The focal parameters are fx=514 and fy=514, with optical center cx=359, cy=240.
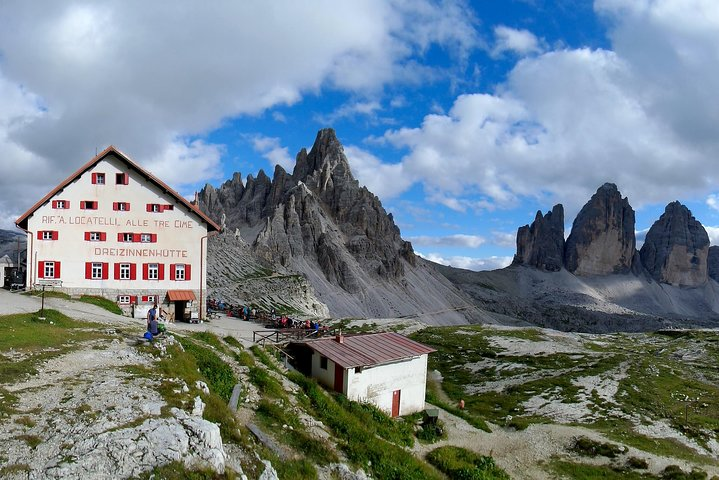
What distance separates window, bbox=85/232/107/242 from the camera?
46.3 metres

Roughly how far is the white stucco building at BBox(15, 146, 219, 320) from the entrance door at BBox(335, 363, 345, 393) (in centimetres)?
2250

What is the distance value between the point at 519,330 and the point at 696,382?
1070 inches

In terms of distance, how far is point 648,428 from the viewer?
3141 cm

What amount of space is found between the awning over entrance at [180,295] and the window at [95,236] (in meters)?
7.49

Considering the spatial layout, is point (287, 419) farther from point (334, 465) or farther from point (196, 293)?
point (196, 293)

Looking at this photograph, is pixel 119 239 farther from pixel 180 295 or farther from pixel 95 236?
pixel 180 295

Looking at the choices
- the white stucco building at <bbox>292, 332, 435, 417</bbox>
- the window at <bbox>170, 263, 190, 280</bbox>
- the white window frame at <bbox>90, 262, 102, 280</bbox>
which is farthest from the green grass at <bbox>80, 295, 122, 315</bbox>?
the white stucco building at <bbox>292, 332, 435, 417</bbox>

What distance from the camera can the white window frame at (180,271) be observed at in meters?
48.1

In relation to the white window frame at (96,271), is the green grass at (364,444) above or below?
below

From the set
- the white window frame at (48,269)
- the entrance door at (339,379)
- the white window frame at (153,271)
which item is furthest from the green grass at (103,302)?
the entrance door at (339,379)

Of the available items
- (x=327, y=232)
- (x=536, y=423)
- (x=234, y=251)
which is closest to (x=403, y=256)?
(x=327, y=232)

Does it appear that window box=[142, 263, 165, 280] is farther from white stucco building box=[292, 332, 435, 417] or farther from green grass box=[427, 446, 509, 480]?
green grass box=[427, 446, 509, 480]

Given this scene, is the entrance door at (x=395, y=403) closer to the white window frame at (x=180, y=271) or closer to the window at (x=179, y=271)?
the window at (x=179, y=271)

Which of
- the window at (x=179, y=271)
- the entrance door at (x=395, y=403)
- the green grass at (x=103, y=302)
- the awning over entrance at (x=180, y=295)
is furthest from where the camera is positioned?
the window at (x=179, y=271)
